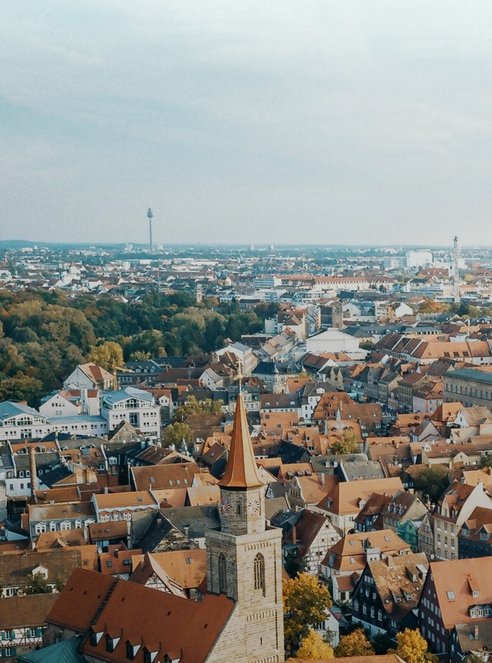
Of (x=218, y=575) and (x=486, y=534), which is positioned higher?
(x=218, y=575)

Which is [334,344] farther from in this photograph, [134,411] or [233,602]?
[233,602]

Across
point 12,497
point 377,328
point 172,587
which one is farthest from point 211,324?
point 172,587

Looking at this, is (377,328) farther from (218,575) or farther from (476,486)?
A: (218,575)

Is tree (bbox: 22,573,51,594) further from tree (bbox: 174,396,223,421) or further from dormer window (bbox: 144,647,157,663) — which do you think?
tree (bbox: 174,396,223,421)

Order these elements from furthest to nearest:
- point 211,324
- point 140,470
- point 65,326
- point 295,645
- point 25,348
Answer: point 211,324 < point 65,326 < point 25,348 < point 140,470 < point 295,645

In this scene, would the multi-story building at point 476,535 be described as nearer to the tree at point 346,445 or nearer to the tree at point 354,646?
the tree at point 354,646

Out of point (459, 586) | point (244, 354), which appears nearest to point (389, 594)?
point (459, 586)

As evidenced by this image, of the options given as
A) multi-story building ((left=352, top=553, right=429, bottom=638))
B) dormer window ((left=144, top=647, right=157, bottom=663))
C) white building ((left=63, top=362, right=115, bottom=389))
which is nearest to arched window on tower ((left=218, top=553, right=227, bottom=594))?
dormer window ((left=144, top=647, right=157, bottom=663))
